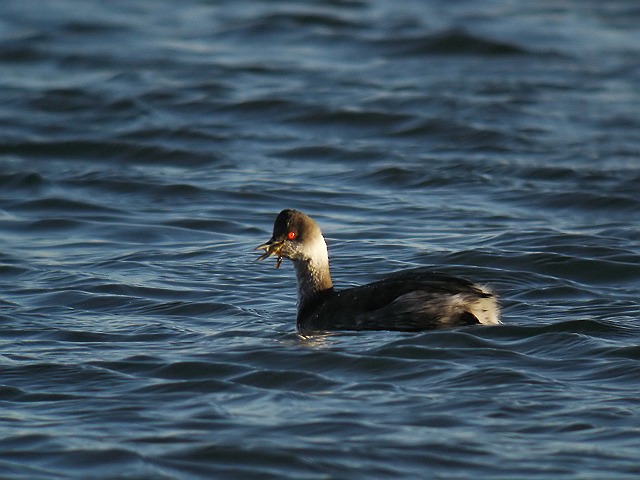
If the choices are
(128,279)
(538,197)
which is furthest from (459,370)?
(538,197)

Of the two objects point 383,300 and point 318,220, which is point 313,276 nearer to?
point 383,300

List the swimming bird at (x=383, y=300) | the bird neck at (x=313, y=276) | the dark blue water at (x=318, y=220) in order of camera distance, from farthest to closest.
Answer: the bird neck at (x=313, y=276)
the swimming bird at (x=383, y=300)
the dark blue water at (x=318, y=220)

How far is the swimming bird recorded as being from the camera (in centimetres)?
941

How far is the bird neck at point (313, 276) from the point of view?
10.2m

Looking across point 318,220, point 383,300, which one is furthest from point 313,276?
point 318,220

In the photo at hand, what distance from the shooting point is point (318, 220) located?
13883mm

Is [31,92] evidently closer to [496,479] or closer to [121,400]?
[121,400]

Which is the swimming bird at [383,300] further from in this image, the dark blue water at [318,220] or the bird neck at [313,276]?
the dark blue water at [318,220]

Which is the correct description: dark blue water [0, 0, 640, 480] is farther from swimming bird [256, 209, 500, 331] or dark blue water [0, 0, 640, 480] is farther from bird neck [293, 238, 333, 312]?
bird neck [293, 238, 333, 312]

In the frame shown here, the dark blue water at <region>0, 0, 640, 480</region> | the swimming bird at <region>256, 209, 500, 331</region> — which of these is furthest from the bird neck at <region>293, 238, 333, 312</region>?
the dark blue water at <region>0, 0, 640, 480</region>

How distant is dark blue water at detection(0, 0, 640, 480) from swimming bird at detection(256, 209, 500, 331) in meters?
0.15

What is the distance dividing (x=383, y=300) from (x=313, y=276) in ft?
3.01

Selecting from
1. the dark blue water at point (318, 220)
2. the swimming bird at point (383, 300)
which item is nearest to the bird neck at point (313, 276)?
the swimming bird at point (383, 300)

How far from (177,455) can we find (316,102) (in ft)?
39.6
